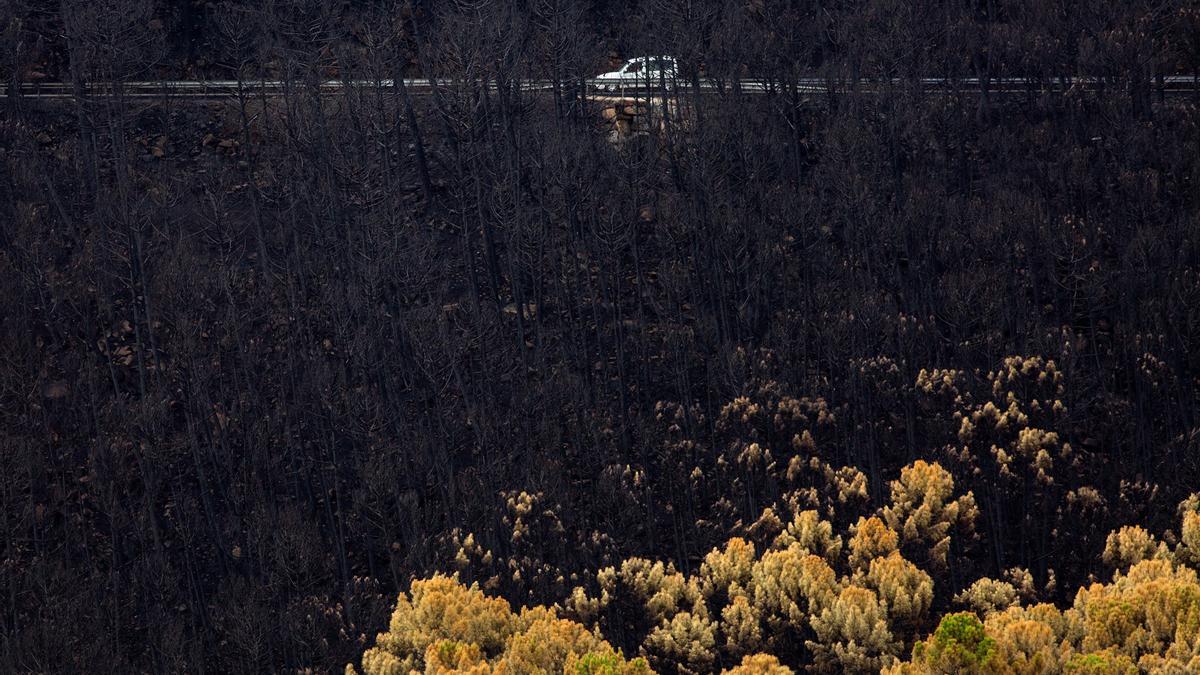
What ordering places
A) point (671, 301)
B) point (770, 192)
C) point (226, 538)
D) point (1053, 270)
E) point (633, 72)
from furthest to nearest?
point (633, 72), point (770, 192), point (671, 301), point (1053, 270), point (226, 538)

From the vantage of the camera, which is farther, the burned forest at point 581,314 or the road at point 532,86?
the road at point 532,86

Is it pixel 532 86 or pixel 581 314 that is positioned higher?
pixel 532 86

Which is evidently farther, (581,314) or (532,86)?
(532,86)

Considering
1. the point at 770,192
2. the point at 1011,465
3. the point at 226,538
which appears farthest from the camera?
the point at 770,192

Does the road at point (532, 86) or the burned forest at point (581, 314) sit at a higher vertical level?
the road at point (532, 86)

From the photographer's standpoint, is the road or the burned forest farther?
the road

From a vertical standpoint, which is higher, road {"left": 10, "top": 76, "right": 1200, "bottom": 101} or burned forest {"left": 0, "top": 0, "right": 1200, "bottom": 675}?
road {"left": 10, "top": 76, "right": 1200, "bottom": 101}

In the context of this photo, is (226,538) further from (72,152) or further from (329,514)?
(72,152)

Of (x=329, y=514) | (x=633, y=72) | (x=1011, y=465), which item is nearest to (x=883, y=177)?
(x=633, y=72)
